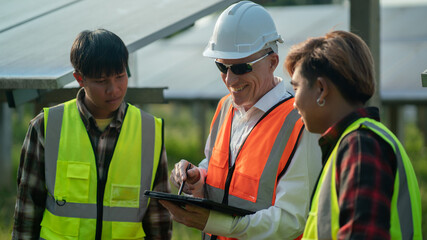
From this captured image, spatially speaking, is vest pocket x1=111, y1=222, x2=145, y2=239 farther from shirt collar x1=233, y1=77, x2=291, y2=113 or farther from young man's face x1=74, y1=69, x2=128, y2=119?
shirt collar x1=233, y1=77, x2=291, y2=113

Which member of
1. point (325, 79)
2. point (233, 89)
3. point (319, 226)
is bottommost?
point (319, 226)

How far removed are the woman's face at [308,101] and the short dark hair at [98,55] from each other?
1088 millimetres

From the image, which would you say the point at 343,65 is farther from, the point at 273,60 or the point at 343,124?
the point at 273,60

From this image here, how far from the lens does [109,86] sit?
2822 mm

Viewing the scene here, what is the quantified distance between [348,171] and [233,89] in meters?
1.13

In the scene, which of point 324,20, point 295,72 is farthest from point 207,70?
point 295,72

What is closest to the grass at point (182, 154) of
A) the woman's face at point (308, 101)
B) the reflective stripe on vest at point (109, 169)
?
the reflective stripe on vest at point (109, 169)

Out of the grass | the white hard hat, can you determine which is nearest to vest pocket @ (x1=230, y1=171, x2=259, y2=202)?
the white hard hat

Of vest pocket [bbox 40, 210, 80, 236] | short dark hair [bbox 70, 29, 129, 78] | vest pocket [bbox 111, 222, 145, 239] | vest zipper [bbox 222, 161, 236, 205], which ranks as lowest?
vest pocket [bbox 111, 222, 145, 239]

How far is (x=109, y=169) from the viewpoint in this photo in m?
2.85

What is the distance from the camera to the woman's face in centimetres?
198

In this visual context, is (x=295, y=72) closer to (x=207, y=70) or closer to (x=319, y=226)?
(x=319, y=226)

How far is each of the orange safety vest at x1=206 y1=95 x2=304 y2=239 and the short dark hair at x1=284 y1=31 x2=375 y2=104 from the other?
66 cm

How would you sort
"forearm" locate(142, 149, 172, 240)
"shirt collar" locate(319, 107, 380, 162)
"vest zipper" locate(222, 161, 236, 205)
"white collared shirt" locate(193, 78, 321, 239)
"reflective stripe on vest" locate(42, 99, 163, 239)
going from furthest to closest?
"forearm" locate(142, 149, 172, 240) < "reflective stripe on vest" locate(42, 99, 163, 239) < "vest zipper" locate(222, 161, 236, 205) < "white collared shirt" locate(193, 78, 321, 239) < "shirt collar" locate(319, 107, 380, 162)
